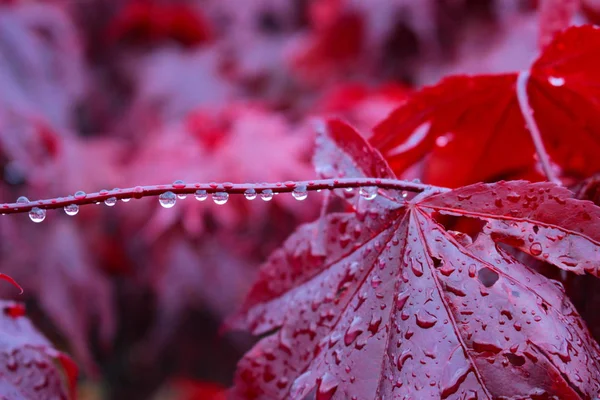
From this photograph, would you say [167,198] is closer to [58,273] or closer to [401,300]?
[401,300]

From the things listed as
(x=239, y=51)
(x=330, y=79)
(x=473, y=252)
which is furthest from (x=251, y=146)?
(x=473, y=252)

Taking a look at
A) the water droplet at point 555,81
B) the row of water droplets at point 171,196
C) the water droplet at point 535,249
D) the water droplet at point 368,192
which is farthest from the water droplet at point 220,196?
the water droplet at point 555,81

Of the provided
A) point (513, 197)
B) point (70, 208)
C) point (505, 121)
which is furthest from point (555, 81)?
point (70, 208)

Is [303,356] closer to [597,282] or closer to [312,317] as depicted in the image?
[312,317]

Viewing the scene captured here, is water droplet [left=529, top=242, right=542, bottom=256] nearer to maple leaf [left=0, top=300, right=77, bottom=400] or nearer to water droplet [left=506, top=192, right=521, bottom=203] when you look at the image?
water droplet [left=506, top=192, right=521, bottom=203]

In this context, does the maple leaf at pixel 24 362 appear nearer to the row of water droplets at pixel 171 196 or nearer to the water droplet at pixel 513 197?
the row of water droplets at pixel 171 196

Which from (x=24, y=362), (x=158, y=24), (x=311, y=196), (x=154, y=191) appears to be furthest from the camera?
(x=158, y=24)
